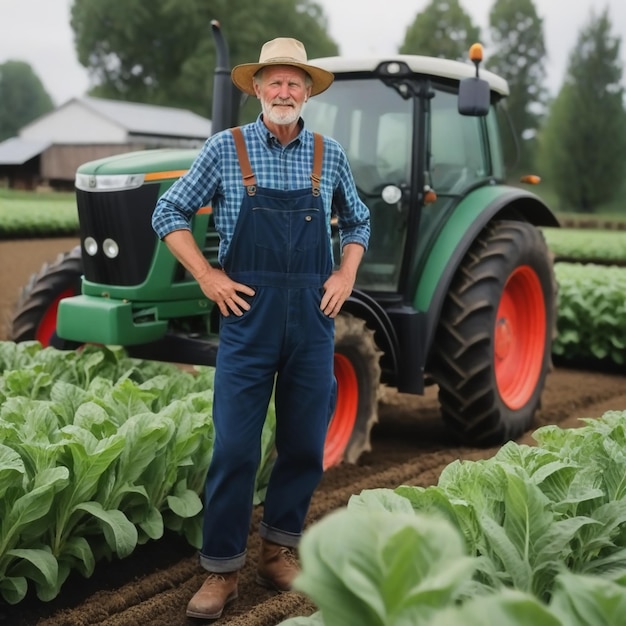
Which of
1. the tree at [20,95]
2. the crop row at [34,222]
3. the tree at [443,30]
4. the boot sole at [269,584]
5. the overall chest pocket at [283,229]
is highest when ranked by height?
the tree at [443,30]

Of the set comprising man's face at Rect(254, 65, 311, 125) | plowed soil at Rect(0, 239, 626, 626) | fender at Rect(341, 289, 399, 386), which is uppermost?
man's face at Rect(254, 65, 311, 125)

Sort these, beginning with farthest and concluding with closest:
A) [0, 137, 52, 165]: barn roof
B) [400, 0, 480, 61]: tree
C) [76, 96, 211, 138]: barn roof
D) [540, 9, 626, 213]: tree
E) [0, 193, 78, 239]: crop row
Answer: [400, 0, 480, 61]: tree, [540, 9, 626, 213]: tree, [76, 96, 211, 138]: barn roof, [0, 137, 52, 165]: barn roof, [0, 193, 78, 239]: crop row

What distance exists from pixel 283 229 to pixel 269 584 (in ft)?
4.06

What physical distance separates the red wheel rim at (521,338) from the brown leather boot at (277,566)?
2382 millimetres

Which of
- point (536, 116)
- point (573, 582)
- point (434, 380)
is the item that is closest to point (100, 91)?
point (536, 116)

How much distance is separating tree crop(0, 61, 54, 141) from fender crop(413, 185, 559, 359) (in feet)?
278

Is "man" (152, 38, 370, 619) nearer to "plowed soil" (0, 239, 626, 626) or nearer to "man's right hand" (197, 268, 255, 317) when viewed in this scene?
"man's right hand" (197, 268, 255, 317)

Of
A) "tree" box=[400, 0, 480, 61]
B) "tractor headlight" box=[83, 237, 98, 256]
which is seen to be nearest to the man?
"tractor headlight" box=[83, 237, 98, 256]

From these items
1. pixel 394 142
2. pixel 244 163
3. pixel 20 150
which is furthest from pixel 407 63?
pixel 20 150

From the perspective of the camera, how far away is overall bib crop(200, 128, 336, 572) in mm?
2779

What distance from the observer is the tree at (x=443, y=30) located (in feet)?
166

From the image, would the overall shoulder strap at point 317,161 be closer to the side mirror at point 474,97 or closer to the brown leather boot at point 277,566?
the brown leather boot at point 277,566

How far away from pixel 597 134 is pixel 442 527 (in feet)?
140

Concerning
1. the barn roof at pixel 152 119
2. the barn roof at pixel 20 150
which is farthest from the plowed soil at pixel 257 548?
the barn roof at pixel 20 150
